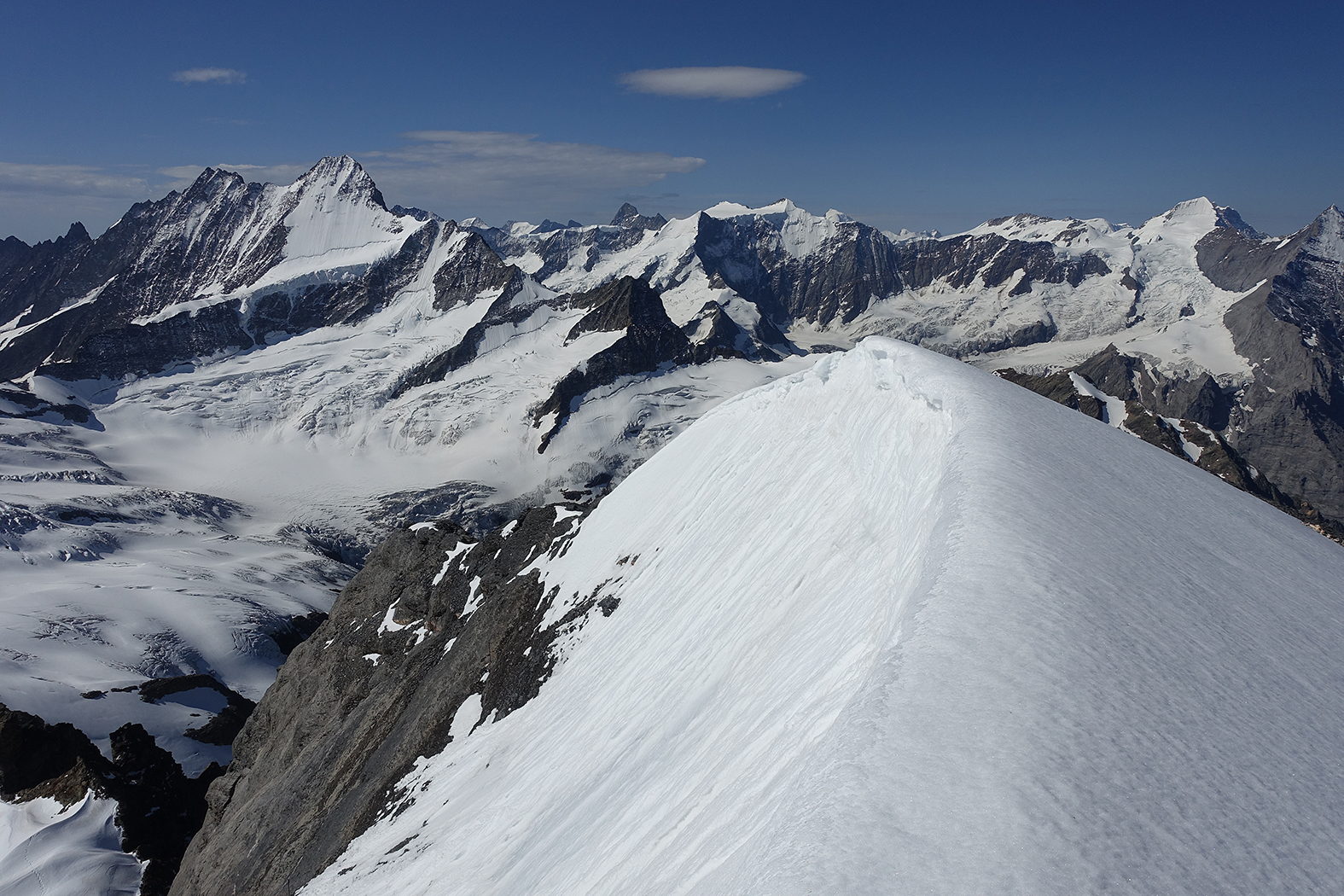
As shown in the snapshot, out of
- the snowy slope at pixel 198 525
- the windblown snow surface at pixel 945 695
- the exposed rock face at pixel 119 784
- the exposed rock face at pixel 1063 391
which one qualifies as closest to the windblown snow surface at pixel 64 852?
the exposed rock face at pixel 119 784

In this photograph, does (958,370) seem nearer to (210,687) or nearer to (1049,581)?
(1049,581)

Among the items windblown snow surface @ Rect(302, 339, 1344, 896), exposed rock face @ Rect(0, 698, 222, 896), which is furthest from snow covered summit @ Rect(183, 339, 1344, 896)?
exposed rock face @ Rect(0, 698, 222, 896)

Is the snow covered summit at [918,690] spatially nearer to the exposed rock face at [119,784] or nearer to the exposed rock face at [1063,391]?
the exposed rock face at [119,784]

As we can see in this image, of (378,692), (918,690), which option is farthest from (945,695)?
(378,692)

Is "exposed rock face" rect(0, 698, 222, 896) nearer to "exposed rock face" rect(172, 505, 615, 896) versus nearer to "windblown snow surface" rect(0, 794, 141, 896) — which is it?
"windblown snow surface" rect(0, 794, 141, 896)

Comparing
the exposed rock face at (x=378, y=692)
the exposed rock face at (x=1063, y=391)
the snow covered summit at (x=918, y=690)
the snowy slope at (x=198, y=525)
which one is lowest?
the snowy slope at (x=198, y=525)

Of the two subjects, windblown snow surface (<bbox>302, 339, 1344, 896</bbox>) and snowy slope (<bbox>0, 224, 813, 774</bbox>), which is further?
snowy slope (<bbox>0, 224, 813, 774</bbox>)

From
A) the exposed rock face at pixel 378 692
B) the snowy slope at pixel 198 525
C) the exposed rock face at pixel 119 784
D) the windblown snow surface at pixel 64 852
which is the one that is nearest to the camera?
the exposed rock face at pixel 378 692
